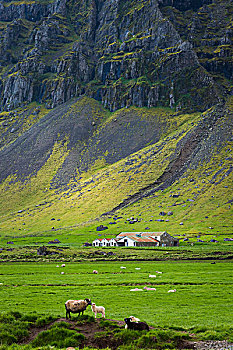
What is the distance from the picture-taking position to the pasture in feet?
84.5

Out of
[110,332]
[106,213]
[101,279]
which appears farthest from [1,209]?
[110,332]

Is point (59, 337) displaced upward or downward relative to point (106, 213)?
upward

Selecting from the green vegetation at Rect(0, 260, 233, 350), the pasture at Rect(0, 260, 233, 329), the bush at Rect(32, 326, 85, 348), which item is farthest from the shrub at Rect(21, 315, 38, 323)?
the bush at Rect(32, 326, 85, 348)

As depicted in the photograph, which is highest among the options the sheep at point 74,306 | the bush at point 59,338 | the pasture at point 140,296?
the bush at point 59,338

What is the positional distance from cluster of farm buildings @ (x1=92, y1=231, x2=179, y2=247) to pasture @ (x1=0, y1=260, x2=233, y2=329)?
62295mm

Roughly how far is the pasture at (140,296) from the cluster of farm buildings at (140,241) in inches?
2453

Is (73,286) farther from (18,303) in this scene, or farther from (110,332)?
(110,332)

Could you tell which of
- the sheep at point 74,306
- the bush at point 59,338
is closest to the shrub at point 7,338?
the bush at point 59,338

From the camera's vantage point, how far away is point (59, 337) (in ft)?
67.8

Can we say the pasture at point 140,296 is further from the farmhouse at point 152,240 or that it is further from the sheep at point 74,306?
the farmhouse at point 152,240

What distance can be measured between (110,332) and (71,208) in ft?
507

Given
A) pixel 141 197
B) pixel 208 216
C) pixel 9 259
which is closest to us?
pixel 9 259

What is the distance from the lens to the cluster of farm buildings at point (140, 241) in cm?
11175

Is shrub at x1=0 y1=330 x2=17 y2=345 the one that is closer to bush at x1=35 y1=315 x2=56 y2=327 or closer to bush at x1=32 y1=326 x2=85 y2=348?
bush at x1=32 y1=326 x2=85 y2=348
